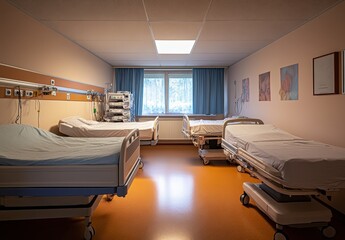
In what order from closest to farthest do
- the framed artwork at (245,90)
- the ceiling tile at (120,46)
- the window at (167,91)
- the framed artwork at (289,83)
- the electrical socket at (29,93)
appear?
the electrical socket at (29,93) → the framed artwork at (289,83) → the ceiling tile at (120,46) → the framed artwork at (245,90) → the window at (167,91)

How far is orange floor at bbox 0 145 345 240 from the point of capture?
6.77 feet

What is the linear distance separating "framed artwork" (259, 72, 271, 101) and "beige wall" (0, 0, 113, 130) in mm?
3552

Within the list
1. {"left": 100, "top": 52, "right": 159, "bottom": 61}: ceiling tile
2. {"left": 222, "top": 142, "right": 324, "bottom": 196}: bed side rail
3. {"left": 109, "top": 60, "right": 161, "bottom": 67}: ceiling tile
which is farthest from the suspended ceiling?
{"left": 222, "top": 142, "right": 324, "bottom": 196}: bed side rail

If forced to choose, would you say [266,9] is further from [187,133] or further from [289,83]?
[187,133]

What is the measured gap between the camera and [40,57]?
10.1 ft

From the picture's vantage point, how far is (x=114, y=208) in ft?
8.61

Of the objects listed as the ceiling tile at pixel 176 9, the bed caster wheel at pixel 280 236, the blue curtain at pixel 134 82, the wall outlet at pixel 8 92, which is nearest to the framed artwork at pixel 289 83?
the ceiling tile at pixel 176 9

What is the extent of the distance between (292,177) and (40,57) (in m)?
3.33

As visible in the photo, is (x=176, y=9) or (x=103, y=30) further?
(x=103, y=30)

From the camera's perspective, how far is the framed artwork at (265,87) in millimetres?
4129

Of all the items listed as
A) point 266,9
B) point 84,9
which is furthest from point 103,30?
point 266,9

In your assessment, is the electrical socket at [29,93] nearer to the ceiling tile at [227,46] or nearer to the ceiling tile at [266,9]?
the ceiling tile at [266,9]

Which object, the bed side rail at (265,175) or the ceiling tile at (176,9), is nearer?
the bed side rail at (265,175)

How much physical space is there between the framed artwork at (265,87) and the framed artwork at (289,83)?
410 mm
